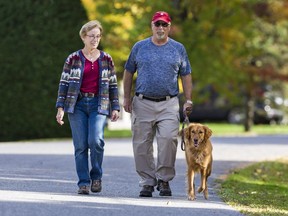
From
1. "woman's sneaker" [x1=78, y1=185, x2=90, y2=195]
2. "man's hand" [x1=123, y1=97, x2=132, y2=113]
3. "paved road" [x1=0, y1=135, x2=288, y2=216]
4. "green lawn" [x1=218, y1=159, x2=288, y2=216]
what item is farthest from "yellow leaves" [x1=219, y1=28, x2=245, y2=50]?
"woman's sneaker" [x1=78, y1=185, x2=90, y2=195]

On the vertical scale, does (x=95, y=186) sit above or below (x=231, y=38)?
below

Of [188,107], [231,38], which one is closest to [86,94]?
[188,107]

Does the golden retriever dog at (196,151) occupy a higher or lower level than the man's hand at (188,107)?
lower

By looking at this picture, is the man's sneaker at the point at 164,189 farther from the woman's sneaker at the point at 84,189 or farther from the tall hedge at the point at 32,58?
the tall hedge at the point at 32,58

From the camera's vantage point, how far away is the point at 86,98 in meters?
11.9

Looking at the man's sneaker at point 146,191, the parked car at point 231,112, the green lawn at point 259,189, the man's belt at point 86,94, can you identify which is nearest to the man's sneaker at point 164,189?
the man's sneaker at point 146,191

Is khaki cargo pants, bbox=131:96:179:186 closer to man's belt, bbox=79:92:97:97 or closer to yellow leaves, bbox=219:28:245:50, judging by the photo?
man's belt, bbox=79:92:97:97

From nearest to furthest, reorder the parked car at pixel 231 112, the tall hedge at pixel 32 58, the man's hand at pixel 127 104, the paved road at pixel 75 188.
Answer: the paved road at pixel 75 188
the man's hand at pixel 127 104
the tall hedge at pixel 32 58
the parked car at pixel 231 112

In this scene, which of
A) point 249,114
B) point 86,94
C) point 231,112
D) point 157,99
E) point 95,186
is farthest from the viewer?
point 231,112

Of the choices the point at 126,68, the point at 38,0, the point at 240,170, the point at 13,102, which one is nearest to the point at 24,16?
the point at 38,0

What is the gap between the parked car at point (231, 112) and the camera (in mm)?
45344

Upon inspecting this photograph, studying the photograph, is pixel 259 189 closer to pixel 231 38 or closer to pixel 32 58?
pixel 32 58

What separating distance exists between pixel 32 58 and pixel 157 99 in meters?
13.8

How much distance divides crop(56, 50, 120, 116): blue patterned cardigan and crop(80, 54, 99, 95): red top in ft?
0.16
